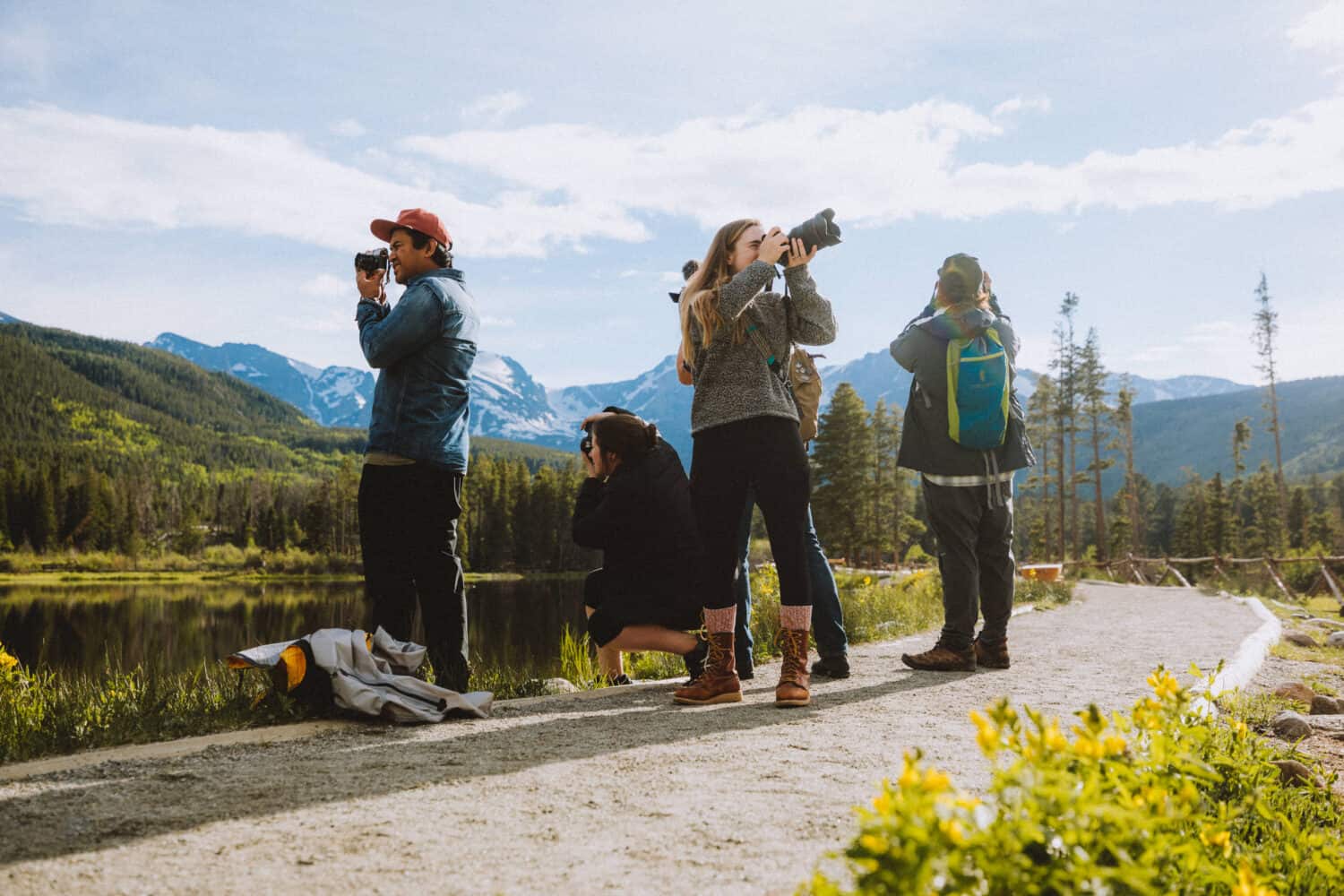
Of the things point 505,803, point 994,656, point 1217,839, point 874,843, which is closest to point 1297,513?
point 994,656

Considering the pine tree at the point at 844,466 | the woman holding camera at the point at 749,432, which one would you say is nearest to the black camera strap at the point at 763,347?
the woman holding camera at the point at 749,432

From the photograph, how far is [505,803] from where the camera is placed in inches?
86.0

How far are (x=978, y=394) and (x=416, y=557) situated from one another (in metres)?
3.07

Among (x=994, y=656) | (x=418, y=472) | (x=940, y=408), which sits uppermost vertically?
(x=940, y=408)

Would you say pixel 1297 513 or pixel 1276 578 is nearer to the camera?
pixel 1276 578

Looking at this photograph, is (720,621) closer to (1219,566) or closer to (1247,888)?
(1247,888)

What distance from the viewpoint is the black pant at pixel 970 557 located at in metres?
4.77

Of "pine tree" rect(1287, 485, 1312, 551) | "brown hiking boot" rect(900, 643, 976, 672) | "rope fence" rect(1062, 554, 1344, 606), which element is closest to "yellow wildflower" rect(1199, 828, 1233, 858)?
"brown hiking boot" rect(900, 643, 976, 672)

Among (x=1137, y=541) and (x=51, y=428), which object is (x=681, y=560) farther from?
(x=51, y=428)

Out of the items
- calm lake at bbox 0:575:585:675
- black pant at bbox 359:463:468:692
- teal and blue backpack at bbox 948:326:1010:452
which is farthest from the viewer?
calm lake at bbox 0:575:585:675

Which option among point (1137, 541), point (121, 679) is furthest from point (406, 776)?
point (1137, 541)

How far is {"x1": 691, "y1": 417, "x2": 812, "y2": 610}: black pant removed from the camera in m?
3.76

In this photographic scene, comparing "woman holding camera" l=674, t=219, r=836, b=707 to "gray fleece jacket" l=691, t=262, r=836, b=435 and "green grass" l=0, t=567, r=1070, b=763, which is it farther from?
"green grass" l=0, t=567, r=1070, b=763

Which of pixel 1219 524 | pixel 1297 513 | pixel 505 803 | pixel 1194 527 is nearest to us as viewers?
pixel 505 803
